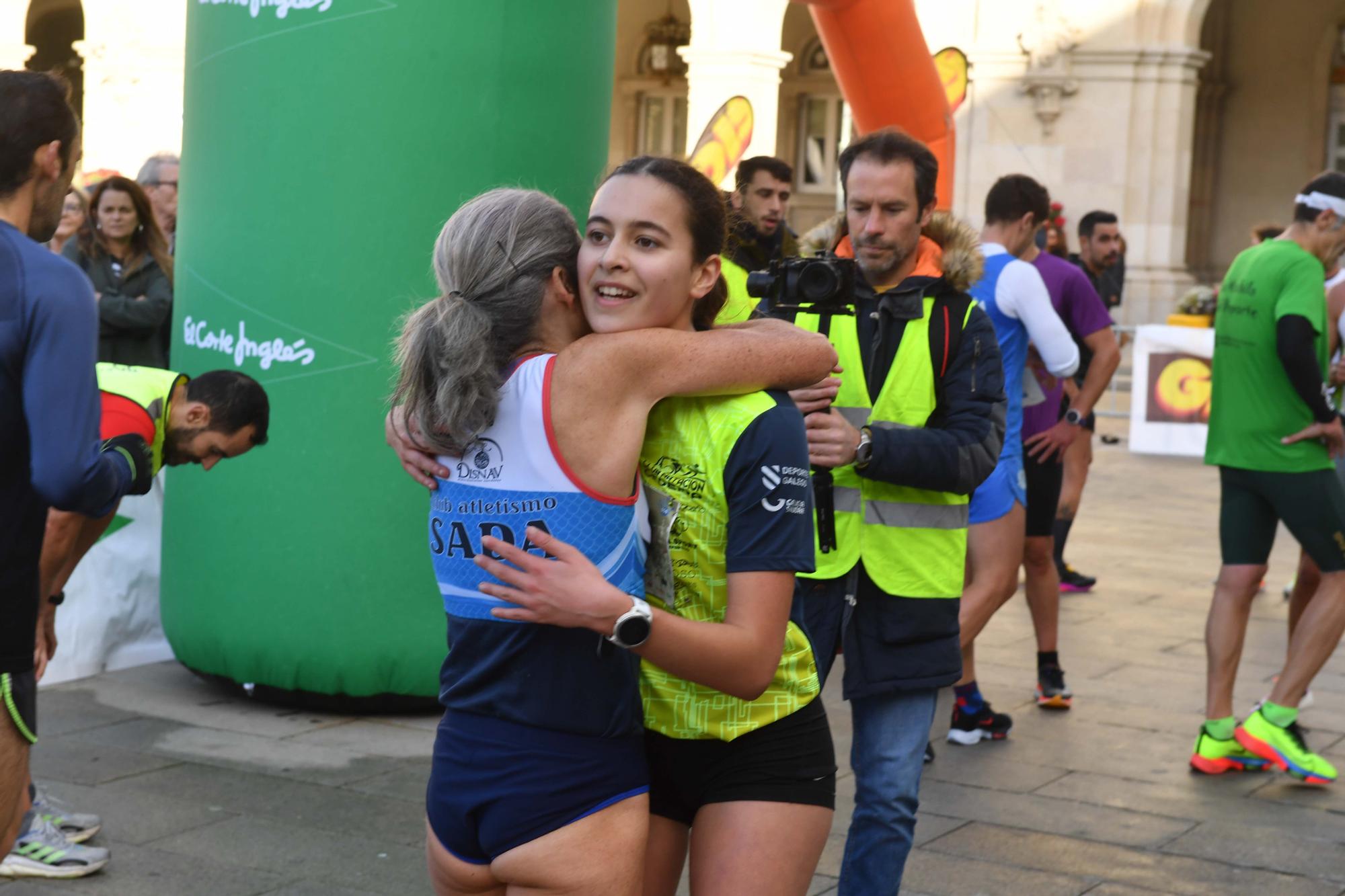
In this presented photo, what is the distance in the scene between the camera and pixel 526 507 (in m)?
2.27

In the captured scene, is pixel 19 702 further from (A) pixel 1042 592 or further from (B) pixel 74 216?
(B) pixel 74 216

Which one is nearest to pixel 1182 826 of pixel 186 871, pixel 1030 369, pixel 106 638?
pixel 1030 369

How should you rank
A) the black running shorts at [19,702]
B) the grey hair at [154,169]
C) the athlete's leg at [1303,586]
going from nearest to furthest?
the black running shorts at [19,702]
the athlete's leg at [1303,586]
the grey hair at [154,169]

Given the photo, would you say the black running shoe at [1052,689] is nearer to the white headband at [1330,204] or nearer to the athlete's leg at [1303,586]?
the athlete's leg at [1303,586]

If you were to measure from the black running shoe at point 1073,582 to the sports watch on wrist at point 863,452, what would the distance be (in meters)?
6.02

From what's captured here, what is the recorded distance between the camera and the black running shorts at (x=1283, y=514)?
565 cm

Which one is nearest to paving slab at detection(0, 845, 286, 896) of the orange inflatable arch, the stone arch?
the orange inflatable arch

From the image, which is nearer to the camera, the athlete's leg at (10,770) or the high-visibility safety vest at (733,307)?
the high-visibility safety vest at (733,307)

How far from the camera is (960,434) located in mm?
3695

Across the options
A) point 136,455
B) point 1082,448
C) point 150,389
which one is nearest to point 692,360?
point 136,455

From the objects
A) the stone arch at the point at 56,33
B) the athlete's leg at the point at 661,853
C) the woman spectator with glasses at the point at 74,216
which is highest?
the stone arch at the point at 56,33

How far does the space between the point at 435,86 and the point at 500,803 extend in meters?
3.70

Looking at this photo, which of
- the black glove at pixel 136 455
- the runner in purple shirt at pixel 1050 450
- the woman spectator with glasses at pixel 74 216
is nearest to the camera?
the black glove at pixel 136 455

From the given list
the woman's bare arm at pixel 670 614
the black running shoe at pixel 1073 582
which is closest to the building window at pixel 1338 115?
the black running shoe at pixel 1073 582
